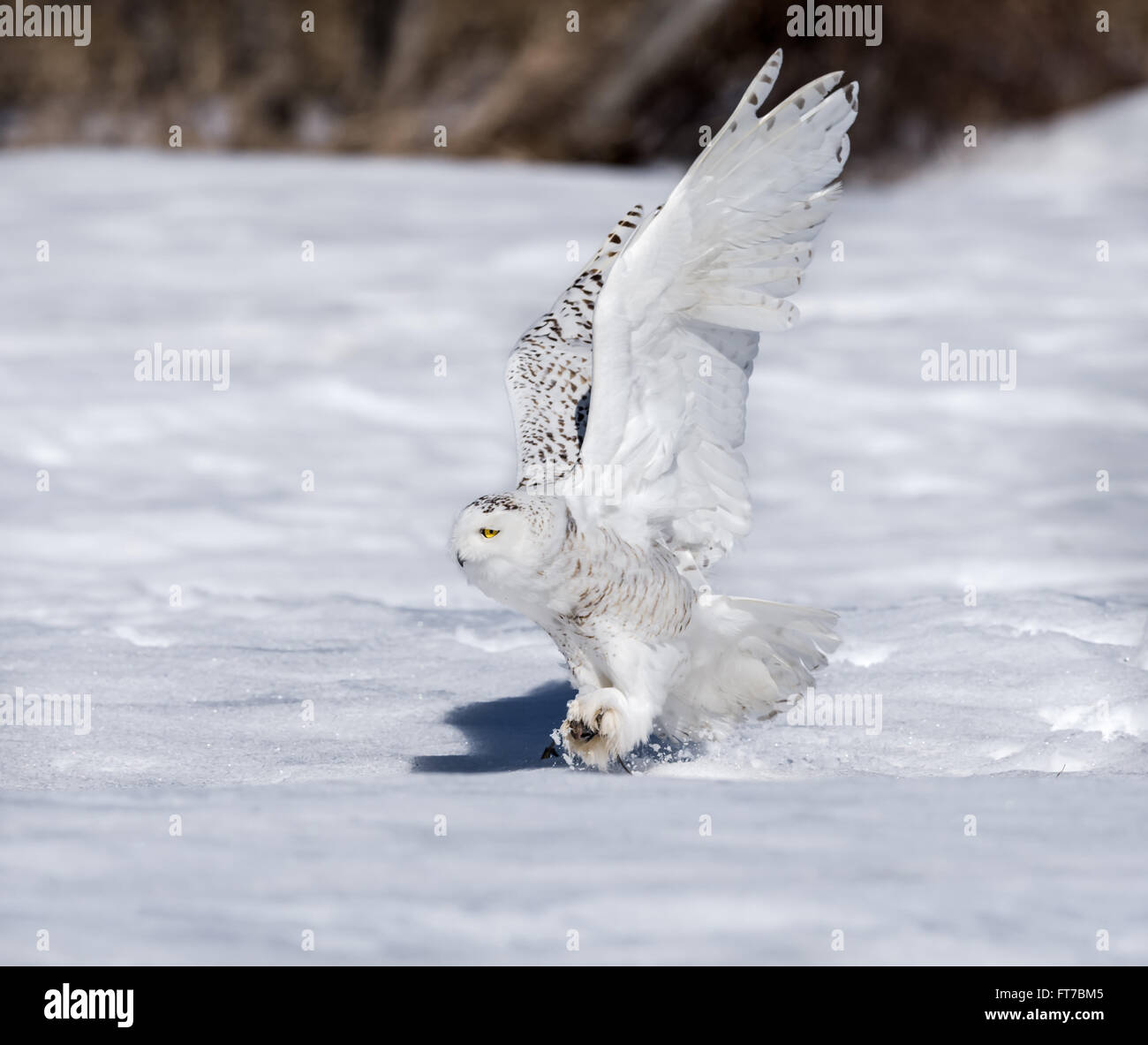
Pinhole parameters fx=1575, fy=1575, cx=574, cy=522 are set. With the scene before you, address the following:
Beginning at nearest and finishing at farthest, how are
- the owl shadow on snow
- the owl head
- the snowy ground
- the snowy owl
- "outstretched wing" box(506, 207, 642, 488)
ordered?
the snowy ground < the owl head < the snowy owl < the owl shadow on snow < "outstretched wing" box(506, 207, 642, 488)

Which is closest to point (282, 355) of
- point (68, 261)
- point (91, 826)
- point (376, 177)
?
point (68, 261)

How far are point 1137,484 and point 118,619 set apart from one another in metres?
4.41

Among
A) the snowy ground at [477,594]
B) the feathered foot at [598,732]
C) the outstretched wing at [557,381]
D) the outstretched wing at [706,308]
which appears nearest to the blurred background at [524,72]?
the snowy ground at [477,594]

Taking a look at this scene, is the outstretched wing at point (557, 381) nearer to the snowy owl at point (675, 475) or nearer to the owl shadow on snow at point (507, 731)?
the snowy owl at point (675, 475)

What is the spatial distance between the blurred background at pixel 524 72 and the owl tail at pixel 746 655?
9.40 meters

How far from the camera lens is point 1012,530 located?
6.56 m

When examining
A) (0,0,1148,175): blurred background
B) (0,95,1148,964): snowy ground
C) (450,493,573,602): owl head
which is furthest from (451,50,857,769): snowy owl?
(0,0,1148,175): blurred background

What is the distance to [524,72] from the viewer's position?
14.4 meters

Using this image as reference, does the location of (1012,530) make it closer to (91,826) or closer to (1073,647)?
(1073,647)

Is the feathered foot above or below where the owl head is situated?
below

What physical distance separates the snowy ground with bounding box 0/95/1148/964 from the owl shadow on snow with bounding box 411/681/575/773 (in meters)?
0.02

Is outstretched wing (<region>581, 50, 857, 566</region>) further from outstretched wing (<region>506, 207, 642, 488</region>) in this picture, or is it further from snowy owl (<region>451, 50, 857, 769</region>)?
outstretched wing (<region>506, 207, 642, 488</region>)

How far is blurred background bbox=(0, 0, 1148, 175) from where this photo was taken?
12883 millimetres

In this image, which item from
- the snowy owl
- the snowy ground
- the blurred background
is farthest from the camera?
the blurred background
